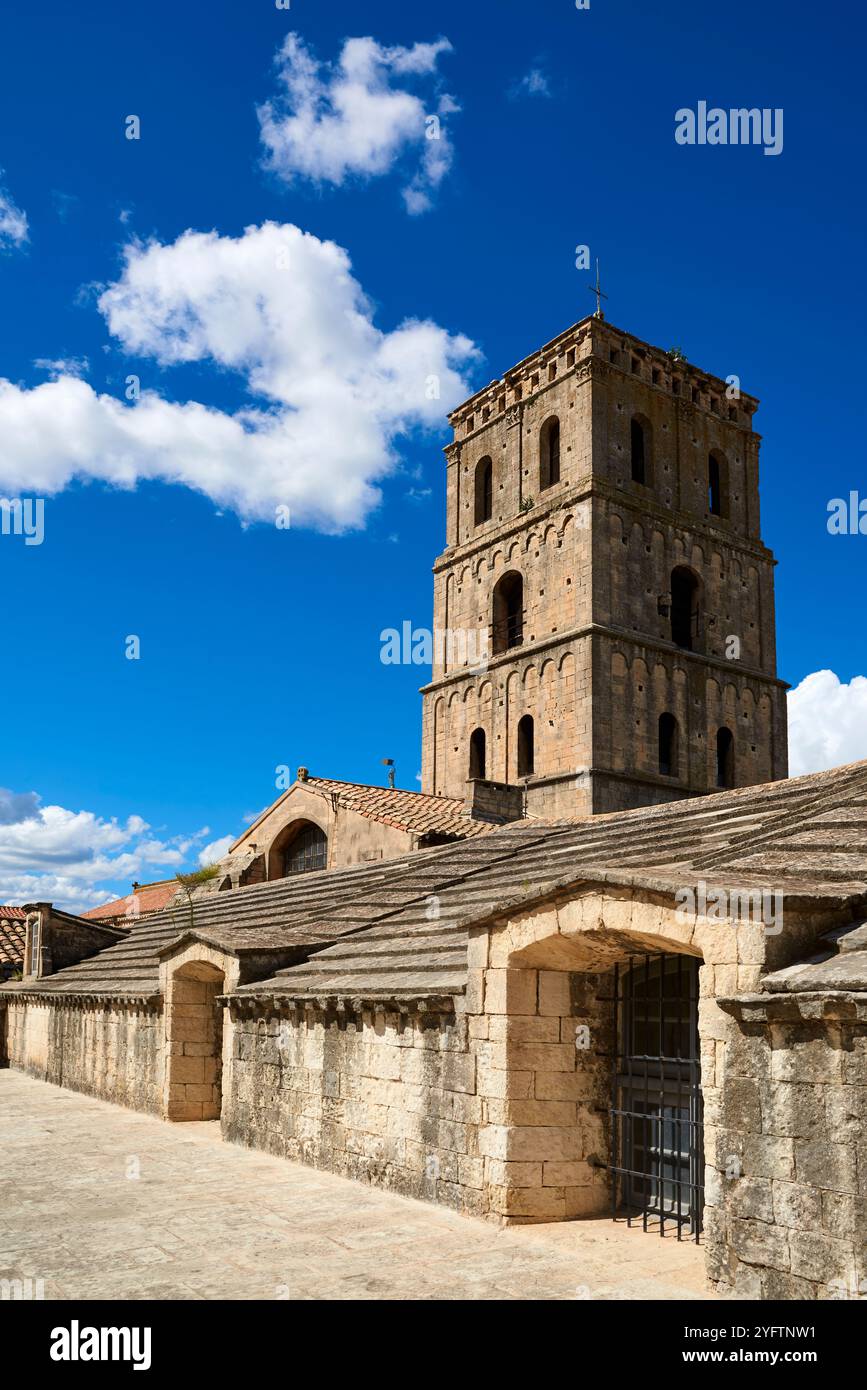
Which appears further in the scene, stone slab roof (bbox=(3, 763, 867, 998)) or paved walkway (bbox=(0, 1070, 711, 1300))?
stone slab roof (bbox=(3, 763, 867, 998))

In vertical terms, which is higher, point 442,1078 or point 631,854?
point 631,854

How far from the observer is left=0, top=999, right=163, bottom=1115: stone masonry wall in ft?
57.7

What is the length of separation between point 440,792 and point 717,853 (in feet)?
90.4

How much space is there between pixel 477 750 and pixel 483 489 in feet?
30.3

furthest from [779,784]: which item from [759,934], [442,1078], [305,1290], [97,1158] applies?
[97,1158]

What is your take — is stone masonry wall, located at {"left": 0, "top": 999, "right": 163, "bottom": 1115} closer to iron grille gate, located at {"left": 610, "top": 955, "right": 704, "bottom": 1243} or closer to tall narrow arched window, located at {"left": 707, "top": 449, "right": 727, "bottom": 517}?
iron grille gate, located at {"left": 610, "top": 955, "right": 704, "bottom": 1243}

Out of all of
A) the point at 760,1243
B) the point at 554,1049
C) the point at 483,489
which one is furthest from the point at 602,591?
the point at 760,1243

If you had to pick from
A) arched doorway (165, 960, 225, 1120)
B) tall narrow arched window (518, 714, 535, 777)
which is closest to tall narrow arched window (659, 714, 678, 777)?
tall narrow arched window (518, 714, 535, 777)

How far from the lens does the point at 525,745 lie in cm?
3378

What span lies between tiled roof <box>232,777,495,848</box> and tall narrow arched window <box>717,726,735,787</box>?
976 centimetres

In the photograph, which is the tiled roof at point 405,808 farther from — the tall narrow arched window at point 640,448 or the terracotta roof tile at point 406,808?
the tall narrow arched window at point 640,448

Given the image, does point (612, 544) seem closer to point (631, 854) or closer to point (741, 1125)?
point (631, 854)
